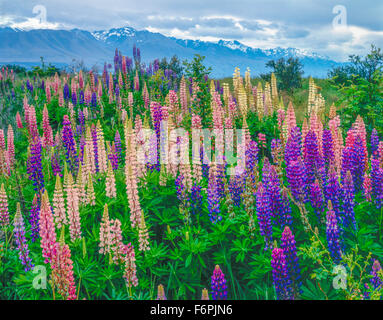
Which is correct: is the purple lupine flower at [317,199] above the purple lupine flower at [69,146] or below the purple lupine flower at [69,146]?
below

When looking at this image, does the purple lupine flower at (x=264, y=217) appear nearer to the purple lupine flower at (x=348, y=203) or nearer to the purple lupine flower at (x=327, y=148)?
the purple lupine flower at (x=348, y=203)

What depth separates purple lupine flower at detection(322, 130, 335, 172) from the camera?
4.70 m

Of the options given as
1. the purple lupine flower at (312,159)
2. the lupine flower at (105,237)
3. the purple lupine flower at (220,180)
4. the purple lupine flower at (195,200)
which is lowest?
the lupine flower at (105,237)

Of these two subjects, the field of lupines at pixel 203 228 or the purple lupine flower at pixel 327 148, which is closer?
the field of lupines at pixel 203 228

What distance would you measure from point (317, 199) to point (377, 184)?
0.79 meters

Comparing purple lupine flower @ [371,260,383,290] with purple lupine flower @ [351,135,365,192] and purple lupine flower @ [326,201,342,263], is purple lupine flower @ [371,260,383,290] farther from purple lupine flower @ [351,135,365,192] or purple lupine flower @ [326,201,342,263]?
purple lupine flower @ [351,135,365,192]

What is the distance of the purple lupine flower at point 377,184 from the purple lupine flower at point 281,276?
169cm

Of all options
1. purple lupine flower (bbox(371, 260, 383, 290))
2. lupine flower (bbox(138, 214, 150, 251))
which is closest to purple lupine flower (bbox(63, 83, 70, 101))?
lupine flower (bbox(138, 214, 150, 251))

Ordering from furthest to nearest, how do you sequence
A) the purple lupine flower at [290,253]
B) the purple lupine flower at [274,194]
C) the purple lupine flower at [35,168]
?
the purple lupine flower at [35,168] → the purple lupine flower at [274,194] → the purple lupine flower at [290,253]

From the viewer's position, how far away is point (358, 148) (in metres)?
4.55

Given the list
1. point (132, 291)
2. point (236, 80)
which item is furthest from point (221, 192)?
point (236, 80)

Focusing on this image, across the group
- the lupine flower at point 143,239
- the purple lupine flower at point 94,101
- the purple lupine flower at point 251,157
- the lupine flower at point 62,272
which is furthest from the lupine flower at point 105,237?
the purple lupine flower at point 94,101

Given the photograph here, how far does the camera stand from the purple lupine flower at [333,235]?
3.29 m
